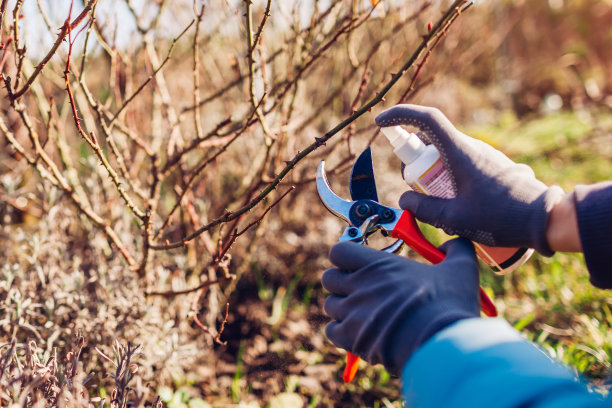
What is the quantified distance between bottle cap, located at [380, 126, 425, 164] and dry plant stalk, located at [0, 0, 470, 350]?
12 centimetres

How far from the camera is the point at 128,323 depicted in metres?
1.82

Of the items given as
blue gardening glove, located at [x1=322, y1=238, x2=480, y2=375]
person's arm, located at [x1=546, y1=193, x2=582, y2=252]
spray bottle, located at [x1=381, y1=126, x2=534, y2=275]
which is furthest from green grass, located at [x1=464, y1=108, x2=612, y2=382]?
blue gardening glove, located at [x1=322, y1=238, x2=480, y2=375]

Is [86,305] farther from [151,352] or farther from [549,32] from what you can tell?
[549,32]

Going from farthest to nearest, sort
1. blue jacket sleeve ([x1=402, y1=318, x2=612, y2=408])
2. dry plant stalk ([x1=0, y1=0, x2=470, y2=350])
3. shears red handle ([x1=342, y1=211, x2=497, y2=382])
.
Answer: dry plant stalk ([x1=0, y1=0, x2=470, y2=350]) < shears red handle ([x1=342, y1=211, x2=497, y2=382]) < blue jacket sleeve ([x1=402, y1=318, x2=612, y2=408])

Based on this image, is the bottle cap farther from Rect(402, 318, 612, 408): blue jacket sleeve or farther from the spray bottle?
Rect(402, 318, 612, 408): blue jacket sleeve

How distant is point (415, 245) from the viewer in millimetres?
1270

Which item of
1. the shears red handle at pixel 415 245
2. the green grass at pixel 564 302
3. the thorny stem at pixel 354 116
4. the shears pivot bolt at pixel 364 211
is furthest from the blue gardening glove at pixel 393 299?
the green grass at pixel 564 302

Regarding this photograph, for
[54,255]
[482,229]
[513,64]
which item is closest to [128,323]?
[54,255]

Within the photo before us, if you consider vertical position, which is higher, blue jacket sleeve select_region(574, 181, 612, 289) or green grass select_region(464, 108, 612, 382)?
blue jacket sleeve select_region(574, 181, 612, 289)

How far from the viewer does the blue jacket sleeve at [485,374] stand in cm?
78

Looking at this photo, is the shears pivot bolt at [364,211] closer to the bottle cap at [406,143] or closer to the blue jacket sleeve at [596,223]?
the bottle cap at [406,143]

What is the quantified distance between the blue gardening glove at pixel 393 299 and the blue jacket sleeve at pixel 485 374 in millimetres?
73

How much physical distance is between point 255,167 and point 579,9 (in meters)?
10.3

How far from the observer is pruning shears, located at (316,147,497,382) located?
1.27m
